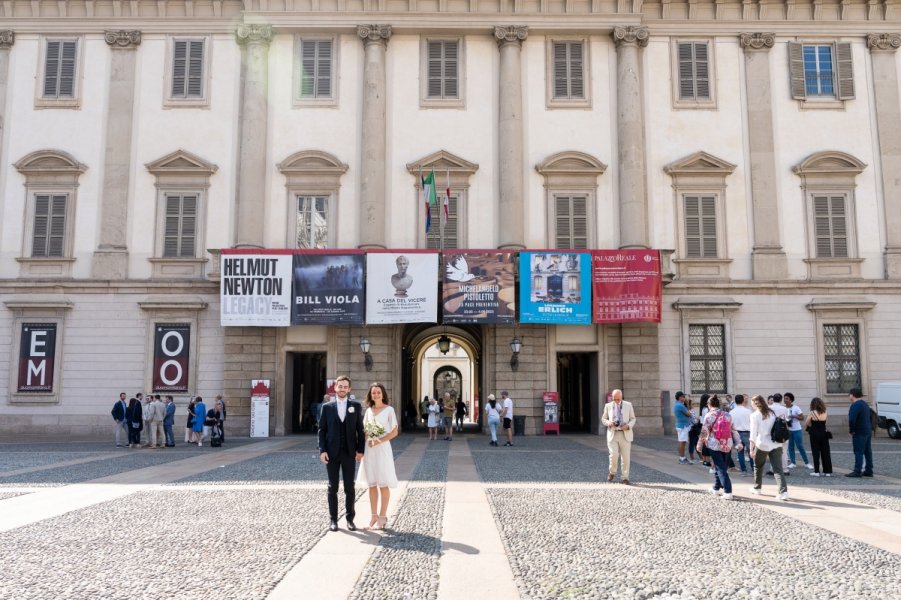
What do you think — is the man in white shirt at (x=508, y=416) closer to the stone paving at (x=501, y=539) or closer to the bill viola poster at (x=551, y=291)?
the bill viola poster at (x=551, y=291)

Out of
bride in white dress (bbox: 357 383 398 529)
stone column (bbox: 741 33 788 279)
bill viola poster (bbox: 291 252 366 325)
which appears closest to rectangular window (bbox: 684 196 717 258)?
stone column (bbox: 741 33 788 279)

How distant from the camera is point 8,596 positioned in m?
5.38

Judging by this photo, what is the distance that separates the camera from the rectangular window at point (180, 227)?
917 inches

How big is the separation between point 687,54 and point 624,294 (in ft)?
28.7

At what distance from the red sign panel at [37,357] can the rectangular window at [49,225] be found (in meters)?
2.42

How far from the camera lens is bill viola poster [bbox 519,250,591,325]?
21.9m

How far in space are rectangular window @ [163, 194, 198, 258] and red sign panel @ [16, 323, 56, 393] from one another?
14.2ft

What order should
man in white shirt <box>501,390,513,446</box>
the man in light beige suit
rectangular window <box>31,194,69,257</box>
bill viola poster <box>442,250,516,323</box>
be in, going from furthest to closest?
rectangular window <box>31,194,69,257</box>, bill viola poster <box>442,250,516,323</box>, man in white shirt <box>501,390,513,446</box>, the man in light beige suit

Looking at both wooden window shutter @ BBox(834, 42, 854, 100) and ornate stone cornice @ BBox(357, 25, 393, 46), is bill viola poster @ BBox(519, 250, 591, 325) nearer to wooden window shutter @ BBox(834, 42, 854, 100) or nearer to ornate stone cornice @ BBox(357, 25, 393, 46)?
ornate stone cornice @ BBox(357, 25, 393, 46)

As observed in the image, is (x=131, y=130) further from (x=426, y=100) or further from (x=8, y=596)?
(x=8, y=596)

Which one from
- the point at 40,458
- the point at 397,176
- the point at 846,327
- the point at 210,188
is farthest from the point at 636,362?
the point at 40,458

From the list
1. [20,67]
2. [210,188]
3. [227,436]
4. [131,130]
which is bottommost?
[227,436]

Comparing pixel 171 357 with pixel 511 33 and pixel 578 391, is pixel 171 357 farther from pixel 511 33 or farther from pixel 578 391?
pixel 511 33

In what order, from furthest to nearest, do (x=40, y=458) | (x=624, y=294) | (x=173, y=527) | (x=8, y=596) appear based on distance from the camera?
(x=624, y=294)
(x=40, y=458)
(x=173, y=527)
(x=8, y=596)
